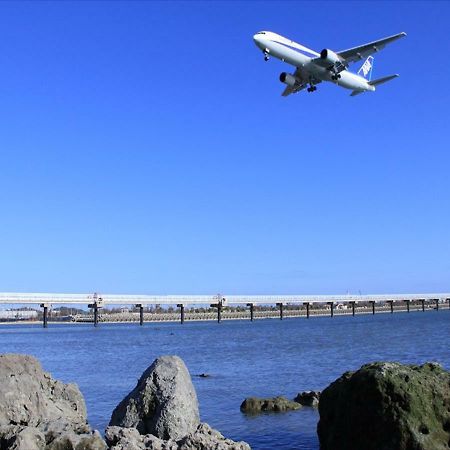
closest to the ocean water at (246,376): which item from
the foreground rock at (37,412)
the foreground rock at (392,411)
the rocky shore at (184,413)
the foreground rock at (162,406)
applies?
the foreground rock at (162,406)

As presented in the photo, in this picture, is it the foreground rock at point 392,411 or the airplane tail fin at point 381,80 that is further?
the airplane tail fin at point 381,80

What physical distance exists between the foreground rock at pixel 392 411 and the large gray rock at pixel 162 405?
3.80 meters

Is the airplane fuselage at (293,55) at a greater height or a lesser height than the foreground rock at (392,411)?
greater

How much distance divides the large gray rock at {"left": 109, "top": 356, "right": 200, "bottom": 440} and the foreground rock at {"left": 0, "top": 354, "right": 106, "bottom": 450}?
1.29 m

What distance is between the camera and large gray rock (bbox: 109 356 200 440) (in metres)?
16.5

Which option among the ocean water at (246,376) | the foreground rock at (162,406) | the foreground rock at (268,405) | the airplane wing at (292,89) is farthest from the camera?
the airplane wing at (292,89)

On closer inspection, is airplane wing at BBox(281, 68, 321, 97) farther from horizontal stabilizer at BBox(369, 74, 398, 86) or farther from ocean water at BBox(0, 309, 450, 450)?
ocean water at BBox(0, 309, 450, 450)

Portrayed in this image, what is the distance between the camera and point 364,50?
178 feet

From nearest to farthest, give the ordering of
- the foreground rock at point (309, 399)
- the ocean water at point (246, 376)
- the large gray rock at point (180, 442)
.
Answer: the large gray rock at point (180, 442) < the ocean water at point (246, 376) < the foreground rock at point (309, 399)

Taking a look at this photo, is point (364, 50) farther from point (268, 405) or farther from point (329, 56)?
point (268, 405)

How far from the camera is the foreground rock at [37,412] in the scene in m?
12.0

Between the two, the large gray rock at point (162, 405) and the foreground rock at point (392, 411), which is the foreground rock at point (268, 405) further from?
the foreground rock at point (392, 411)

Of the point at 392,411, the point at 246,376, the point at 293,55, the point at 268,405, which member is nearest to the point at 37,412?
the point at 392,411

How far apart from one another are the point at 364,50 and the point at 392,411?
45.1 metres
